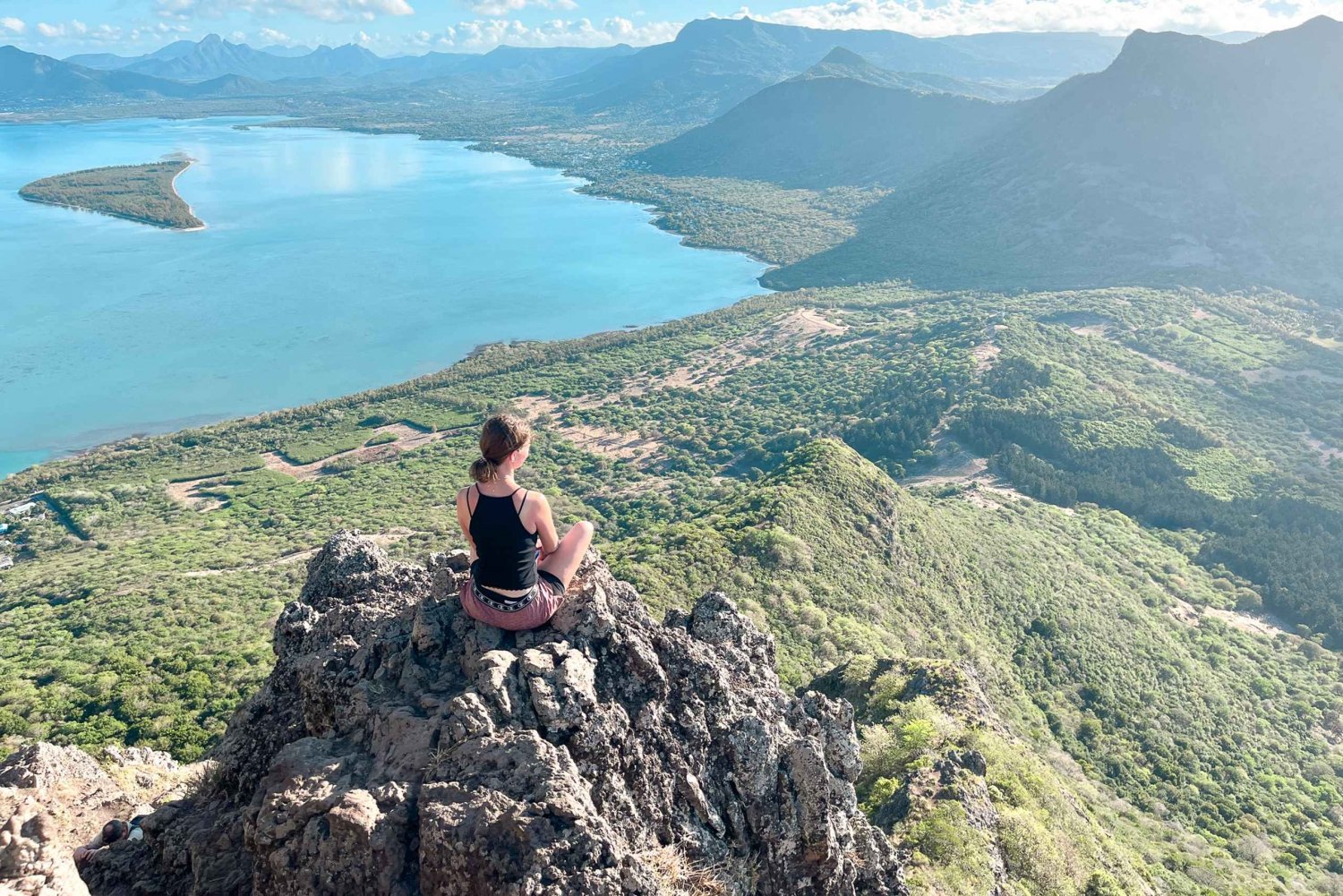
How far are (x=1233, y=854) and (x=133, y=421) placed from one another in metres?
107

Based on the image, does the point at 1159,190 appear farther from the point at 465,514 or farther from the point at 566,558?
the point at 465,514

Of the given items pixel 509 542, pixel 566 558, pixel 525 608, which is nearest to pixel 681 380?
pixel 566 558

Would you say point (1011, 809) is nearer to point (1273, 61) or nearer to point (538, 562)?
point (538, 562)

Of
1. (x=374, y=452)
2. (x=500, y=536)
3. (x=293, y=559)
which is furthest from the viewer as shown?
(x=374, y=452)

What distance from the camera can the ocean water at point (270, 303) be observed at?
98.9 meters

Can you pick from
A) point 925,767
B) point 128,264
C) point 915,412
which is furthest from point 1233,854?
point 128,264

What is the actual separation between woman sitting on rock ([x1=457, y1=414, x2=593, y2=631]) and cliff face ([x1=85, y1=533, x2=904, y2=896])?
16.4 inches

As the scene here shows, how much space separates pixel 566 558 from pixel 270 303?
14220 cm

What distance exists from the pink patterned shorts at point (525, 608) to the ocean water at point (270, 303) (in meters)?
99.0

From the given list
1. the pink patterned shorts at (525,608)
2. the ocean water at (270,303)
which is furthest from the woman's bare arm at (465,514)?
the ocean water at (270,303)

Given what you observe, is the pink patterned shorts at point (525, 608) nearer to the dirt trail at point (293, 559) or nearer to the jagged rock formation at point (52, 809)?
the jagged rock formation at point (52, 809)

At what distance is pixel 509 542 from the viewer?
27.1 feet

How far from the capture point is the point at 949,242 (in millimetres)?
168750

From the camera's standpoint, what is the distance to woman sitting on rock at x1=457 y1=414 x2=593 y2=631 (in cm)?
820
